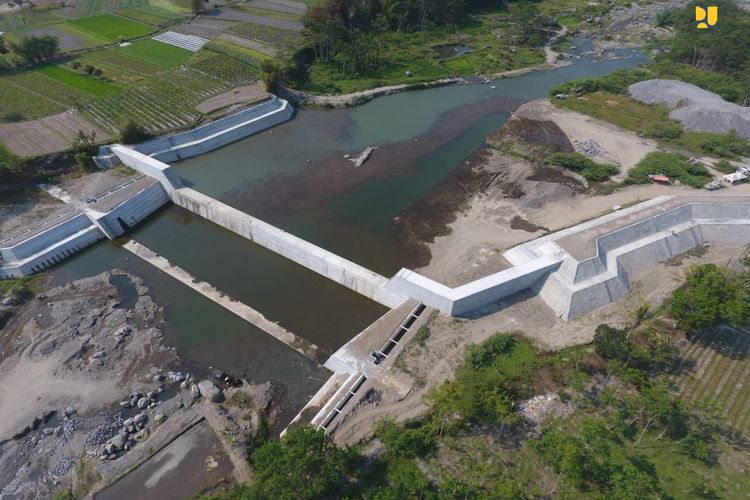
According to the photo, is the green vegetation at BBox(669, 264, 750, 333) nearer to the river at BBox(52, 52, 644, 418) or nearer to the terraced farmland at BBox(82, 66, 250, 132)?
the river at BBox(52, 52, 644, 418)

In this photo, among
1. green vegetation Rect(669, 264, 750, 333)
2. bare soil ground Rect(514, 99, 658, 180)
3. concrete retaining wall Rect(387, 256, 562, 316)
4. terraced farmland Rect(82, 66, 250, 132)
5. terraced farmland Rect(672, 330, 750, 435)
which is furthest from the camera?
terraced farmland Rect(82, 66, 250, 132)

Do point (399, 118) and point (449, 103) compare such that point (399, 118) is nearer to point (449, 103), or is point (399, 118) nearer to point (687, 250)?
point (449, 103)

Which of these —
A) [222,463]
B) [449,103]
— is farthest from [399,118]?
[222,463]

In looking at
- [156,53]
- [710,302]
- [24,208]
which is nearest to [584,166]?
[710,302]

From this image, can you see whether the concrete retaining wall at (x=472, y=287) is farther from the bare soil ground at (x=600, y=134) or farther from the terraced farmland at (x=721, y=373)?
the bare soil ground at (x=600, y=134)

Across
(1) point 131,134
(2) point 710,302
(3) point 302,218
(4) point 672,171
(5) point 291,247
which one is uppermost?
(1) point 131,134

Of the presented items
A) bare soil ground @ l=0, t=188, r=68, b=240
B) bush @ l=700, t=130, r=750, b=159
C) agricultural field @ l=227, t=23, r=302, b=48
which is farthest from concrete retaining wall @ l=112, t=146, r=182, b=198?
bush @ l=700, t=130, r=750, b=159

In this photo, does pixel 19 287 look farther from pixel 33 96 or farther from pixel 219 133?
pixel 33 96
